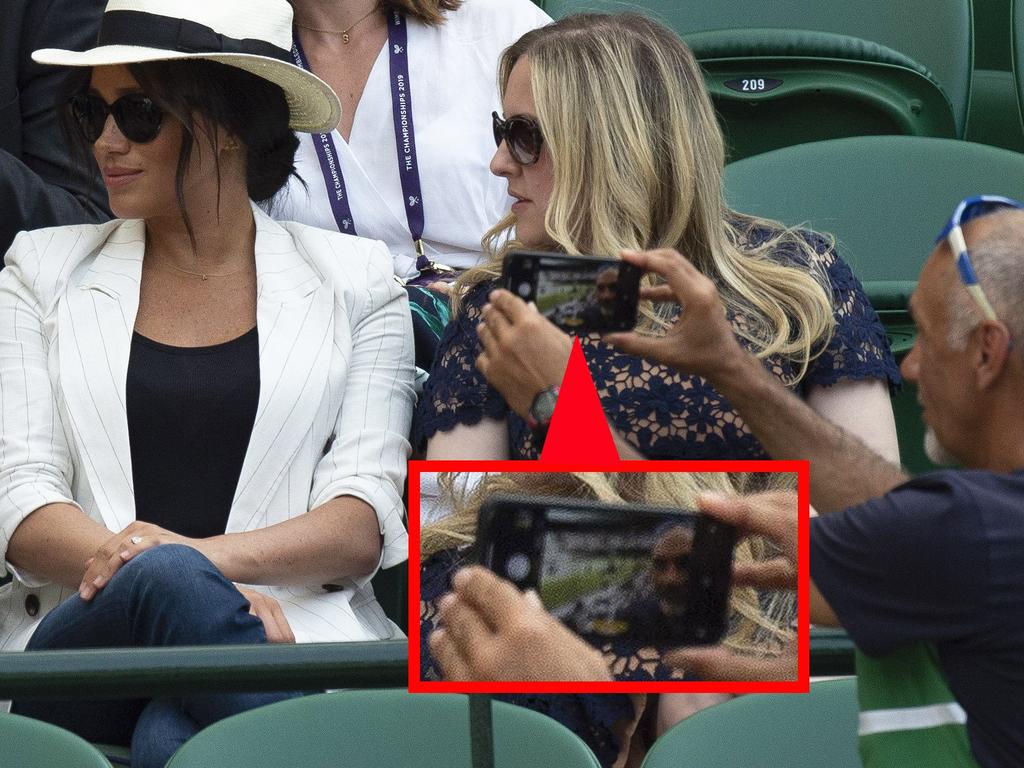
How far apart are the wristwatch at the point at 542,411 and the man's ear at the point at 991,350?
40 centimetres

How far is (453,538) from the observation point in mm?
1471

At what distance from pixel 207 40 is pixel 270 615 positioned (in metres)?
0.91

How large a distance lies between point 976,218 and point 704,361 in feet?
0.99

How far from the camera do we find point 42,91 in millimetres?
3137

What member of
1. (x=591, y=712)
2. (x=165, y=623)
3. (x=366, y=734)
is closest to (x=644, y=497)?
(x=366, y=734)

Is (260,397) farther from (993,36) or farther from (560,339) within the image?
(993,36)

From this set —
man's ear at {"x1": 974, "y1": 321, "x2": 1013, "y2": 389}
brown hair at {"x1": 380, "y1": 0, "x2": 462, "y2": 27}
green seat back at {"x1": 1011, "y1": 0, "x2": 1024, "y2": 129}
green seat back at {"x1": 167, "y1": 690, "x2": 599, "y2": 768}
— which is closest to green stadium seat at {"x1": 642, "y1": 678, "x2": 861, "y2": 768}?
green seat back at {"x1": 167, "y1": 690, "x2": 599, "y2": 768}

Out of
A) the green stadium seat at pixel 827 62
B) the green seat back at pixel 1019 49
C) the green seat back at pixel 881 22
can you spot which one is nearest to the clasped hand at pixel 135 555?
the green stadium seat at pixel 827 62

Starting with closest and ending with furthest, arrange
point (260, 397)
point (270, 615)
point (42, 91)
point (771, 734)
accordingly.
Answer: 1. point (771, 734)
2. point (270, 615)
3. point (260, 397)
4. point (42, 91)

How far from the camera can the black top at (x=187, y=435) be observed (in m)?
2.52

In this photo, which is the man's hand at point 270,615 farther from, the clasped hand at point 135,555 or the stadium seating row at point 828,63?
the stadium seating row at point 828,63

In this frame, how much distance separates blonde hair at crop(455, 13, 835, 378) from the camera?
2434 millimetres

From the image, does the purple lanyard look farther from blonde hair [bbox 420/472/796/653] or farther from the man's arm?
blonde hair [bbox 420/472/796/653]

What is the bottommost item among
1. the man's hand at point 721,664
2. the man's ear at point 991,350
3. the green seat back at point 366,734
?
the green seat back at point 366,734
